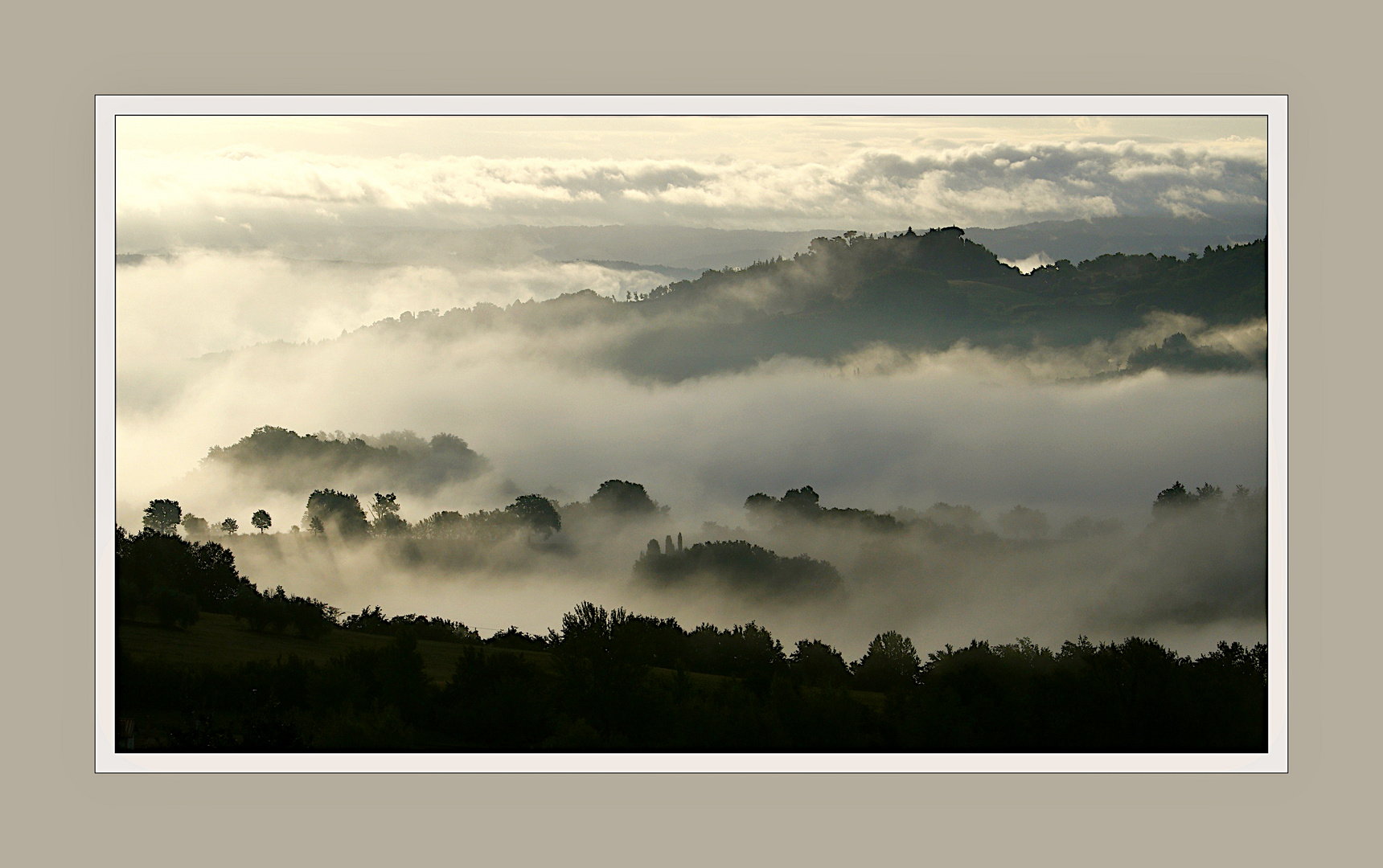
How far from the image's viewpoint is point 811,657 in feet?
22.6

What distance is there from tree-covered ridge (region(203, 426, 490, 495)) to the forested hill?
0.83 meters

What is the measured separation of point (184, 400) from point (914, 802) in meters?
5.11

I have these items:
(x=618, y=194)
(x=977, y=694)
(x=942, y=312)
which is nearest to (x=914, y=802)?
(x=977, y=694)

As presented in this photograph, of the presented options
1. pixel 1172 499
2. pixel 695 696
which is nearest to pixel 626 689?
pixel 695 696

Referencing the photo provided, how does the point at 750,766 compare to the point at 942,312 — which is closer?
the point at 750,766

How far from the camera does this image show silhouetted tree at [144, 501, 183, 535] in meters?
6.86

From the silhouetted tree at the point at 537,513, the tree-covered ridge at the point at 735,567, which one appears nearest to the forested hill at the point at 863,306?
the silhouetted tree at the point at 537,513

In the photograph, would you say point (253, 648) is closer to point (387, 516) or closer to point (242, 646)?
point (242, 646)

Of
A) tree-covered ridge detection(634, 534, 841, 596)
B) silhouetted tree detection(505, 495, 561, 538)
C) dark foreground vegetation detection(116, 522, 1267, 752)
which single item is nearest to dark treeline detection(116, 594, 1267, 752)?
dark foreground vegetation detection(116, 522, 1267, 752)

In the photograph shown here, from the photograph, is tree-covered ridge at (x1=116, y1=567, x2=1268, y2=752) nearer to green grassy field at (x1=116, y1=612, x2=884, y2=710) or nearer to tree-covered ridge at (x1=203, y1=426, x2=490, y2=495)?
green grassy field at (x1=116, y1=612, x2=884, y2=710)

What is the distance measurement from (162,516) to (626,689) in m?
3.09

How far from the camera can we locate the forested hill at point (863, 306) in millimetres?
7051

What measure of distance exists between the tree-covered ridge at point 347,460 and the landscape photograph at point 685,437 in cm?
3

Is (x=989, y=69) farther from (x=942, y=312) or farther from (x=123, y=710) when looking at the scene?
(x=123, y=710)
